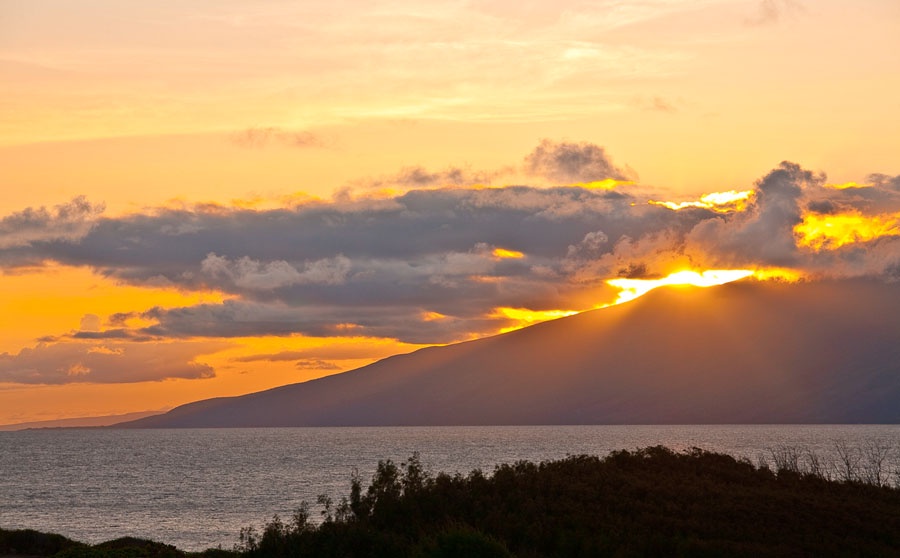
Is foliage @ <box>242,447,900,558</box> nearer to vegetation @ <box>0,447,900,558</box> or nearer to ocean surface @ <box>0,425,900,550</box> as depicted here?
vegetation @ <box>0,447,900,558</box>

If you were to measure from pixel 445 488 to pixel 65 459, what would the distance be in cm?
16402

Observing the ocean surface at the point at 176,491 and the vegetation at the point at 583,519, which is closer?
the vegetation at the point at 583,519

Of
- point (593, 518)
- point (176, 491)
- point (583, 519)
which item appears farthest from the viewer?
point (176, 491)

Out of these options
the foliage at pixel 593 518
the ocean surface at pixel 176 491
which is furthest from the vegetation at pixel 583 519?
the ocean surface at pixel 176 491

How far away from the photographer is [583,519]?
1657 inches

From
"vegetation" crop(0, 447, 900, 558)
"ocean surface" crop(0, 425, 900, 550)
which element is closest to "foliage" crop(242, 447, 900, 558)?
"vegetation" crop(0, 447, 900, 558)

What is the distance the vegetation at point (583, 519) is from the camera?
39.7 meters

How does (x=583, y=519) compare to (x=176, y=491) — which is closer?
(x=583, y=519)

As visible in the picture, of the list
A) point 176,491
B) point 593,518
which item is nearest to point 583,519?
point 593,518

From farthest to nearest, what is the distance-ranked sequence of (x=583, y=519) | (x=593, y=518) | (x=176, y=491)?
1. (x=176, y=491)
2. (x=593, y=518)
3. (x=583, y=519)

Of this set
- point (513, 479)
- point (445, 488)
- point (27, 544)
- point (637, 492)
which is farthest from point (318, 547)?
point (27, 544)

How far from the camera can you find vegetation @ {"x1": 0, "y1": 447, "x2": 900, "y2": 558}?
39688mm

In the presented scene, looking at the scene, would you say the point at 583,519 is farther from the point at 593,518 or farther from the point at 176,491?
the point at 176,491

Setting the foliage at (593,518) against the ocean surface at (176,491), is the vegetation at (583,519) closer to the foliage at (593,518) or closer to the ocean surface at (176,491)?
the foliage at (593,518)
